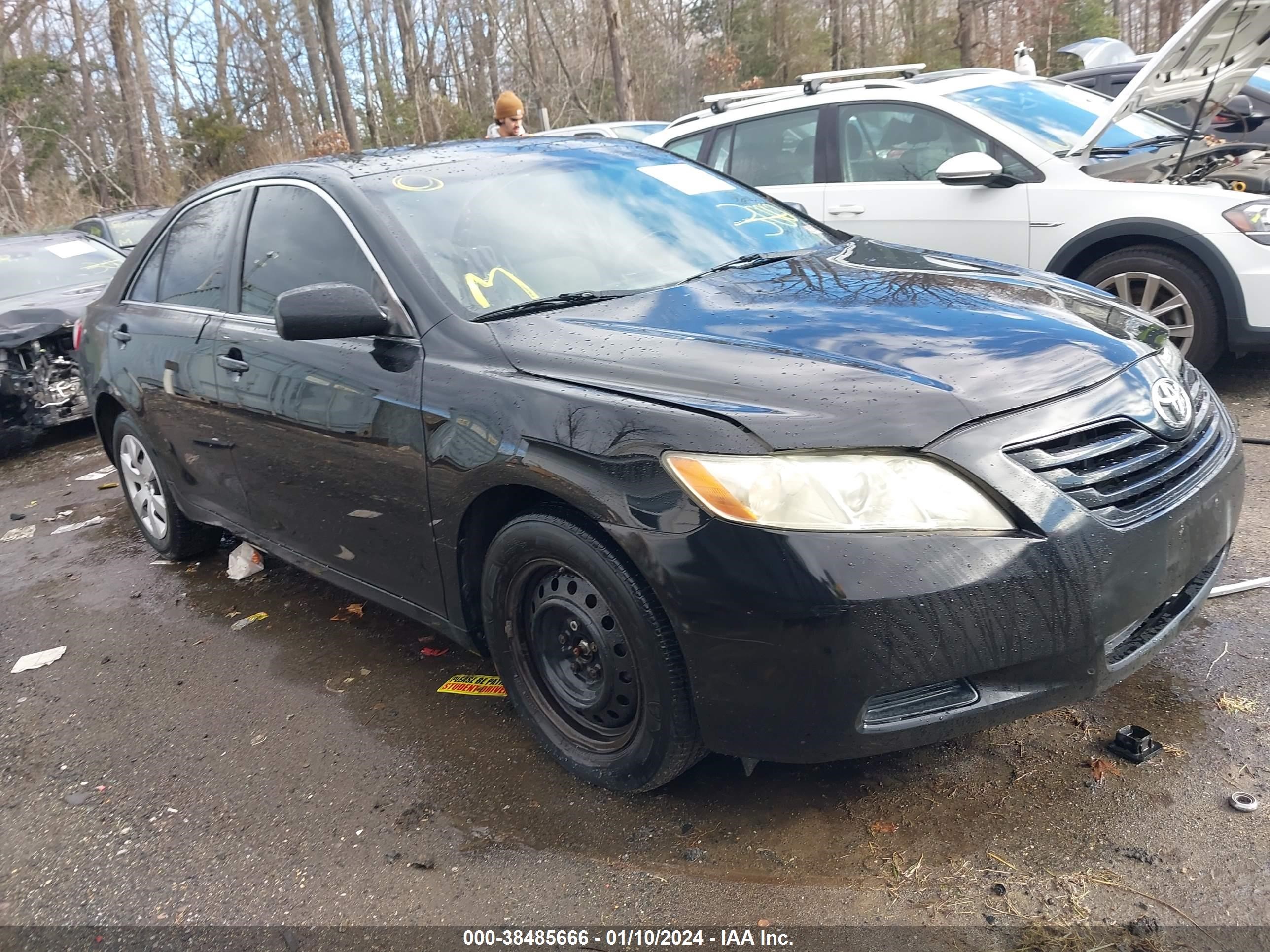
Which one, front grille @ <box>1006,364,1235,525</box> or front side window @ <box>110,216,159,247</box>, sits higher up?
front side window @ <box>110,216,159,247</box>

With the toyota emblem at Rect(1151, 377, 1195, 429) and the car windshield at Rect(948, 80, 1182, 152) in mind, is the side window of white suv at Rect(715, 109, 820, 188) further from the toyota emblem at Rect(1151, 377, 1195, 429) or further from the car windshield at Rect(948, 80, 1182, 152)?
the toyota emblem at Rect(1151, 377, 1195, 429)

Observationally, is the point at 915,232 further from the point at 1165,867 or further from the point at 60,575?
the point at 60,575

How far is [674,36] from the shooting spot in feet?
103

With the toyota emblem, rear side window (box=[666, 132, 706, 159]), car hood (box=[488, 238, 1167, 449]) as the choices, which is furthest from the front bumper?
rear side window (box=[666, 132, 706, 159])

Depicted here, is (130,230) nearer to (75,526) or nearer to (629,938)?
(75,526)

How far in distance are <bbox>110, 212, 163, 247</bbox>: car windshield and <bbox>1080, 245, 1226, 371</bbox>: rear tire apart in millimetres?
10363

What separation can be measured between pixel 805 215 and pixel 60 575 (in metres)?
3.97

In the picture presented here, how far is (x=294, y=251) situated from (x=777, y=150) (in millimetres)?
4038

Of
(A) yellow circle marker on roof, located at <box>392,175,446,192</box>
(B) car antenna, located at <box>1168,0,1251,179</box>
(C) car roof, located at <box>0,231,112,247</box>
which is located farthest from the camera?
(C) car roof, located at <box>0,231,112,247</box>

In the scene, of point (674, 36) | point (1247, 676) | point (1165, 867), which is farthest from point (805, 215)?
point (674, 36)

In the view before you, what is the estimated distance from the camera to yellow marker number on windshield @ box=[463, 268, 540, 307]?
3.02 m

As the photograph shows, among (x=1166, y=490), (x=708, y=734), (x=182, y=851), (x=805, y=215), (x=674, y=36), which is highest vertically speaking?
(x=674, y=36)

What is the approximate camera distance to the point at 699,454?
7.34 ft

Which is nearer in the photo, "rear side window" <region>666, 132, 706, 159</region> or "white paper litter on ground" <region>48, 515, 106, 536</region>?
"white paper litter on ground" <region>48, 515, 106, 536</region>
